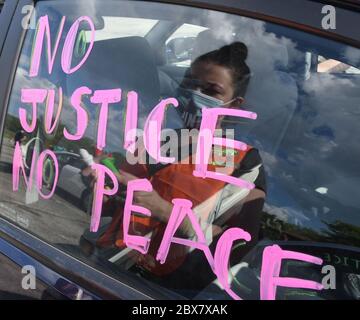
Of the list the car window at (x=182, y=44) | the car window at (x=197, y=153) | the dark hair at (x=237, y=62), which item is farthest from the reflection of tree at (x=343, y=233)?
the car window at (x=182, y=44)

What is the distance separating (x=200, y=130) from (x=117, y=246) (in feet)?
1.37

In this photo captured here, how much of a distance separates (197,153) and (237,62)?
0.27m

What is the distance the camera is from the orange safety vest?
4.33 ft

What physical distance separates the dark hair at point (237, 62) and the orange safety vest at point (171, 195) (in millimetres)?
174

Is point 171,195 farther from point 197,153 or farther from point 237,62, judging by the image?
point 237,62

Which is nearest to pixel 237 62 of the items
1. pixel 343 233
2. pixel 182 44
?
pixel 182 44

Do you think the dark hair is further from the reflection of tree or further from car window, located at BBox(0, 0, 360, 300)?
the reflection of tree

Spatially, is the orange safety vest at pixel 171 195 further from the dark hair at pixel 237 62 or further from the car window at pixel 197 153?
the dark hair at pixel 237 62

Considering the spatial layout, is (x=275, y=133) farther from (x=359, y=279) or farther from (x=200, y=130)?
(x=359, y=279)

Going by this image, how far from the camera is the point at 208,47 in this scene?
1.41 m

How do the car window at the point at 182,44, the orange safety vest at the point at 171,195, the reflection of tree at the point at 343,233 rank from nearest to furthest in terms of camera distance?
the reflection of tree at the point at 343,233, the orange safety vest at the point at 171,195, the car window at the point at 182,44

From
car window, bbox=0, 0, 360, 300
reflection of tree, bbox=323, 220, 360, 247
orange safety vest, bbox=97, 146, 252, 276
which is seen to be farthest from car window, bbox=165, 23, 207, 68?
reflection of tree, bbox=323, 220, 360, 247

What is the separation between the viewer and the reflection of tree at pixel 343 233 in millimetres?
1153

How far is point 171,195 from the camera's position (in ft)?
4.50
